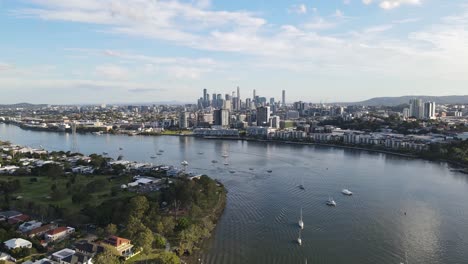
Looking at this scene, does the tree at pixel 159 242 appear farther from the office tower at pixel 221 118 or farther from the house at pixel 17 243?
the office tower at pixel 221 118

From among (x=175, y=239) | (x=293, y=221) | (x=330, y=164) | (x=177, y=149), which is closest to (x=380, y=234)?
(x=293, y=221)

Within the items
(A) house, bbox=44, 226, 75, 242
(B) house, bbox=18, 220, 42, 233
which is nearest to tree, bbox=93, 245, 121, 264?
(A) house, bbox=44, 226, 75, 242

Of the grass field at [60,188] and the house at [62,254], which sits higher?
the grass field at [60,188]

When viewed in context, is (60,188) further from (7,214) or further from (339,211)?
(339,211)

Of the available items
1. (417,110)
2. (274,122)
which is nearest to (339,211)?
(274,122)

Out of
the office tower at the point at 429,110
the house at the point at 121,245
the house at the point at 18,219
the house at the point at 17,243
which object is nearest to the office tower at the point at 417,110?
the office tower at the point at 429,110

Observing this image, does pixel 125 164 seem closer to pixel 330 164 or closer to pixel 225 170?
pixel 225 170
